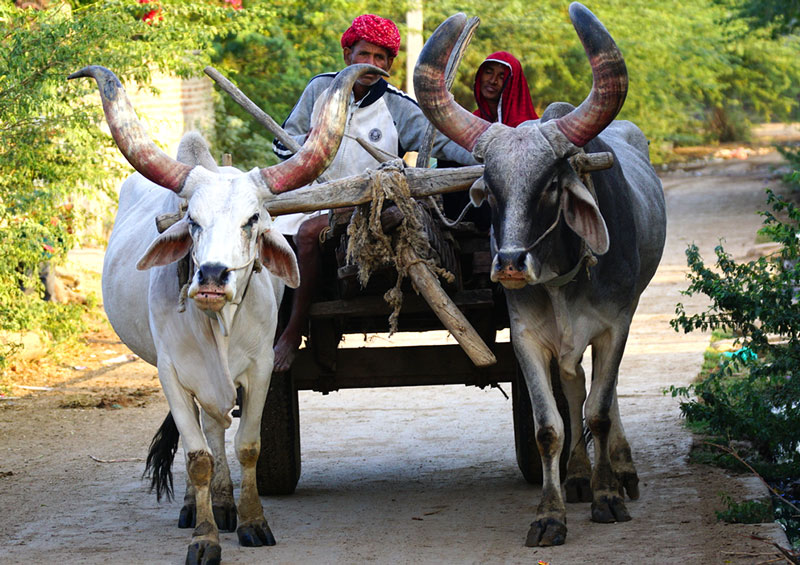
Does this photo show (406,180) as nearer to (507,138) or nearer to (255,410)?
(507,138)

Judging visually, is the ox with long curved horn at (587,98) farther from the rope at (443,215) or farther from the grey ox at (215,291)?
the rope at (443,215)

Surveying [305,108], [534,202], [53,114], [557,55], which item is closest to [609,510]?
[534,202]

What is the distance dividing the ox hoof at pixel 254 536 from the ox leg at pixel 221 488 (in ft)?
0.83

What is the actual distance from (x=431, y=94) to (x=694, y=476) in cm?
219

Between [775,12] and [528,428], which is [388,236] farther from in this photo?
[775,12]

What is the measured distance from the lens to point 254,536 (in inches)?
182

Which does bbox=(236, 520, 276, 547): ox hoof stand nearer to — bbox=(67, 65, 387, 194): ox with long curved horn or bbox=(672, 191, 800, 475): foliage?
bbox=(67, 65, 387, 194): ox with long curved horn

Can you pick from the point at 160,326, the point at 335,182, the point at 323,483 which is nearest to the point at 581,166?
the point at 335,182

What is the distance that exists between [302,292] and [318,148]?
825 mm

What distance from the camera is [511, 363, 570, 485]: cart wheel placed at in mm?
5305

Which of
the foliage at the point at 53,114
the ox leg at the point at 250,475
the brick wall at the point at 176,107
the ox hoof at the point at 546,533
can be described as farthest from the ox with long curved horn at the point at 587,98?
the brick wall at the point at 176,107

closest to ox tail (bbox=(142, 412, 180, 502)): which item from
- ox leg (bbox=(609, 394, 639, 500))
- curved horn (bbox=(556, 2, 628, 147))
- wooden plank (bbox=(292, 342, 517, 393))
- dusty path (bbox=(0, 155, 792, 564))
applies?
dusty path (bbox=(0, 155, 792, 564))

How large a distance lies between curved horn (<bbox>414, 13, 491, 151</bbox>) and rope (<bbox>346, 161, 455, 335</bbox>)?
25cm

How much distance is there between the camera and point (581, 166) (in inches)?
174
